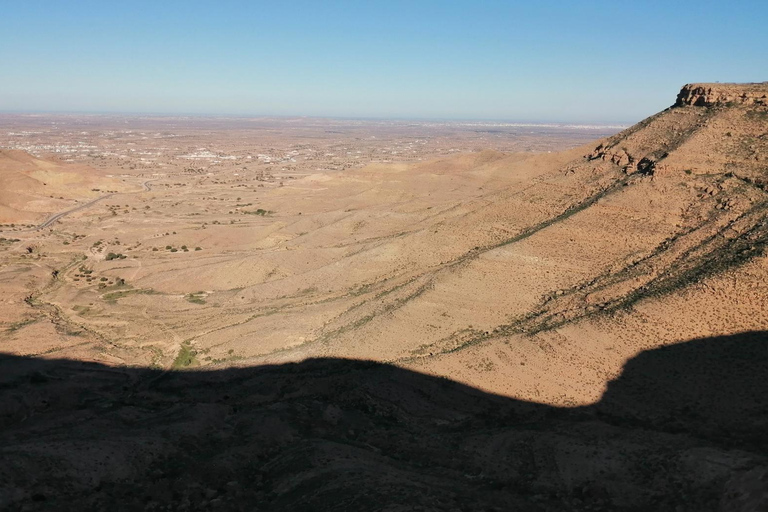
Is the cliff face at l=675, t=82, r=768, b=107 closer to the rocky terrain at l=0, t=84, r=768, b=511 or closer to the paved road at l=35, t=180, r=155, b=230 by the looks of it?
the rocky terrain at l=0, t=84, r=768, b=511

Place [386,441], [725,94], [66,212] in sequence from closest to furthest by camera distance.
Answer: [386,441] < [725,94] < [66,212]

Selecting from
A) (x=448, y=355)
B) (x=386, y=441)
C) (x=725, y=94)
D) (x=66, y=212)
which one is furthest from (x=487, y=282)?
(x=66, y=212)

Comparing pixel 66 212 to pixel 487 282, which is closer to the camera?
pixel 487 282

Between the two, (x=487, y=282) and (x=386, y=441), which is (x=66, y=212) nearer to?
(x=487, y=282)

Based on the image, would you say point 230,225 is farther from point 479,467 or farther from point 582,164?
point 479,467

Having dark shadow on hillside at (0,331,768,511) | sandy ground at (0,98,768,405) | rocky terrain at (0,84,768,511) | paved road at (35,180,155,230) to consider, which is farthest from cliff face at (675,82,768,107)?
paved road at (35,180,155,230)

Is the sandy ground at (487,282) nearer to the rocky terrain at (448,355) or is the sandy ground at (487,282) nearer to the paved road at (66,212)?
the rocky terrain at (448,355)
